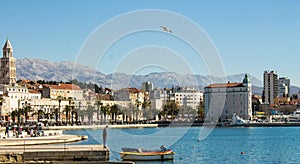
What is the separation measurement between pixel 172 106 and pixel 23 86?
154 feet

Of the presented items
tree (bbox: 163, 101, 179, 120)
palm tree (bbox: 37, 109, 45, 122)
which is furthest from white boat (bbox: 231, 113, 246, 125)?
palm tree (bbox: 37, 109, 45, 122)

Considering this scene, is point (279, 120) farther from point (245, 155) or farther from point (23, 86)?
point (245, 155)

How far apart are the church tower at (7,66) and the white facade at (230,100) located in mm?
60241

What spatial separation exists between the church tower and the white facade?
2372 inches

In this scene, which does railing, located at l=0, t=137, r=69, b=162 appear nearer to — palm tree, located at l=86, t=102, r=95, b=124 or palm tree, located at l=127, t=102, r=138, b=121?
palm tree, located at l=86, t=102, r=95, b=124

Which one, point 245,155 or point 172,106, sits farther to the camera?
point 172,106

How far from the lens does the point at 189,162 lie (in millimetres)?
43500

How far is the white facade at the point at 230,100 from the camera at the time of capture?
178 meters

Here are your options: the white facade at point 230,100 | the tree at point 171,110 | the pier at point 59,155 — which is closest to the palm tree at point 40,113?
the tree at point 171,110

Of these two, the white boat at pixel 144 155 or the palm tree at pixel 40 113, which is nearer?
the white boat at pixel 144 155

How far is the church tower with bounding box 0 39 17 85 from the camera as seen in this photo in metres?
150

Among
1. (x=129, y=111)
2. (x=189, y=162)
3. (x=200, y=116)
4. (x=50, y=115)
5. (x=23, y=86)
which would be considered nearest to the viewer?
(x=189, y=162)

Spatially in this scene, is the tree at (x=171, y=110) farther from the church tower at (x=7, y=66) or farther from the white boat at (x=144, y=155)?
the white boat at (x=144, y=155)

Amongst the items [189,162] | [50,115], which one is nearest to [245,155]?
[189,162]
